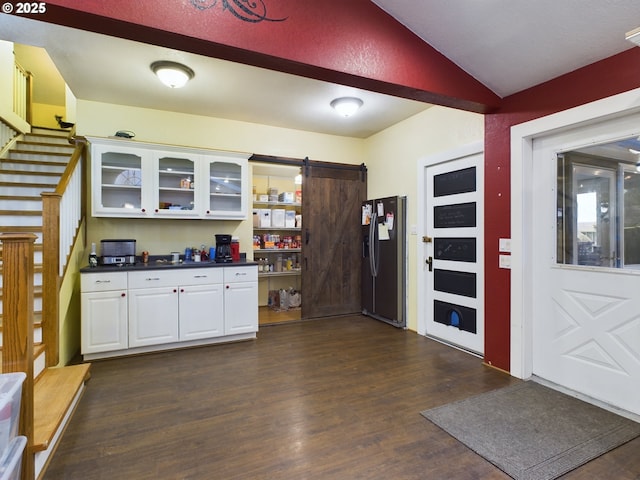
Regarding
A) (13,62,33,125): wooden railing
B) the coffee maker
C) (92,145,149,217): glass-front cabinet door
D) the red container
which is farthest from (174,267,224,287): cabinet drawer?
(13,62,33,125): wooden railing

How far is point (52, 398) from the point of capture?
2.11 m

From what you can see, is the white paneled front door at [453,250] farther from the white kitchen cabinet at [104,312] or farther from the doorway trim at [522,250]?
the white kitchen cabinet at [104,312]

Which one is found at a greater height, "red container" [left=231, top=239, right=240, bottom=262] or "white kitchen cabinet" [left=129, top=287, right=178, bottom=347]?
"red container" [left=231, top=239, right=240, bottom=262]

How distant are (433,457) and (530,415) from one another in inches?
35.5

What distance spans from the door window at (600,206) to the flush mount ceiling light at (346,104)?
2.00 meters

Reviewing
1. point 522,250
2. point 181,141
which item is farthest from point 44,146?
point 522,250

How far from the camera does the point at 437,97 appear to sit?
2523mm

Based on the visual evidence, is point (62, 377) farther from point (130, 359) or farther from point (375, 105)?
point (375, 105)

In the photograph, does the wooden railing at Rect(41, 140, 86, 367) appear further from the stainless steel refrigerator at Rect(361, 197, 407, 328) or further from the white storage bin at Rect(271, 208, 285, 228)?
the stainless steel refrigerator at Rect(361, 197, 407, 328)

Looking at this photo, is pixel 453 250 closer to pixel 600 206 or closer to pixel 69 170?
pixel 600 206

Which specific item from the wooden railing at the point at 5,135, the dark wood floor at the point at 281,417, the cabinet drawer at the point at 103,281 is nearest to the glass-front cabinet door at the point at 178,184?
the cabinet drawer at the point at 103,281

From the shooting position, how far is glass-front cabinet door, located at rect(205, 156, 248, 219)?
3.96 m

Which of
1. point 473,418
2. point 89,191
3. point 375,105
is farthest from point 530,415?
point 89,191

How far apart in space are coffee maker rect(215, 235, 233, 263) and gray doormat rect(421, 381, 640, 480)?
2739mm
